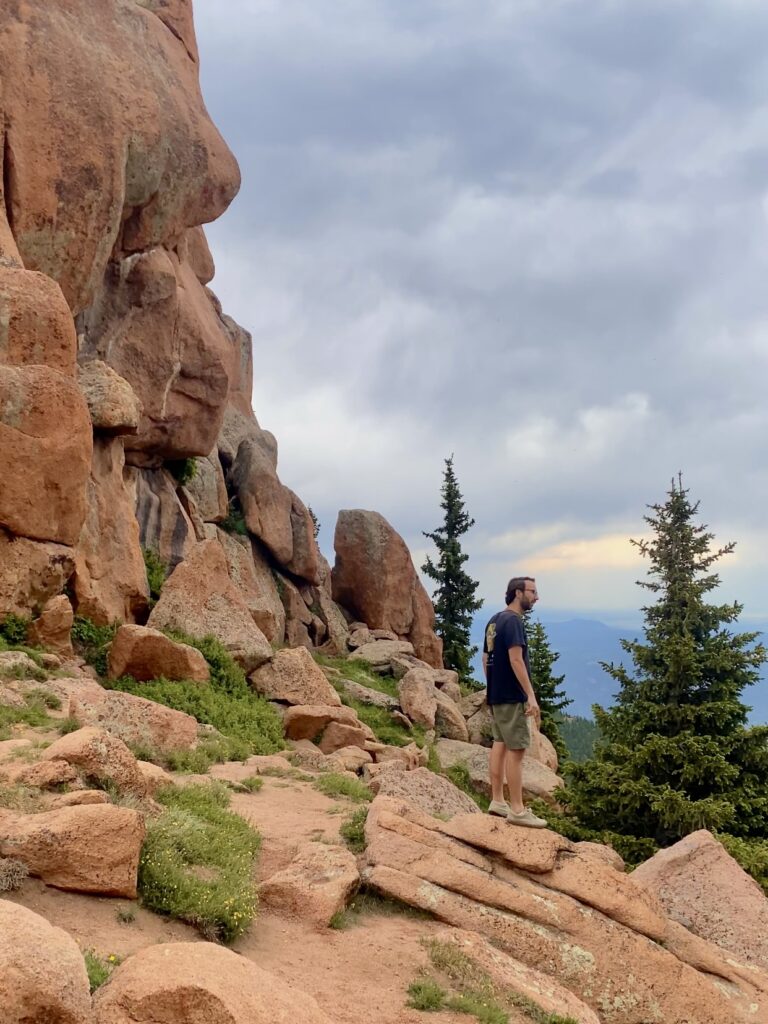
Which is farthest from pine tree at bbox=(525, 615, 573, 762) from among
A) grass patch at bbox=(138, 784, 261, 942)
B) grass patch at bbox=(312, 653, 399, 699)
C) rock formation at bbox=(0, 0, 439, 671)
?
grass patch at bbox=(138, 784, 261, 942)

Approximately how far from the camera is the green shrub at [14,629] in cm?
1781

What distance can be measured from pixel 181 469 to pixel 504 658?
25.9 meters

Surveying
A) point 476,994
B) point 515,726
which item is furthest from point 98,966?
point 515,726

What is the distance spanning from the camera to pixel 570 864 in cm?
980

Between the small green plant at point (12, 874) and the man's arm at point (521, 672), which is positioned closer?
the small green plant at point (12, 874)

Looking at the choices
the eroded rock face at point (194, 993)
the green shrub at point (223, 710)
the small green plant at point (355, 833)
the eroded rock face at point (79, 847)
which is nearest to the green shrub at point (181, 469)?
the green shrub at point (223, 710)

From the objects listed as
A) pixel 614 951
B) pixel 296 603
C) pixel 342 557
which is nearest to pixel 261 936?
pixel 614 951

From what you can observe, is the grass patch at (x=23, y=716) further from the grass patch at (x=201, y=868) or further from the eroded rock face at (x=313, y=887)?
the eroded rock face at (x=313, y=887)

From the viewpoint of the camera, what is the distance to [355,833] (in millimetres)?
10031

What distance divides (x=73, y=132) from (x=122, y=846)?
24018mm

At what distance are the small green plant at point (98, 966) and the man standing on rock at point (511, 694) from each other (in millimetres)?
5282

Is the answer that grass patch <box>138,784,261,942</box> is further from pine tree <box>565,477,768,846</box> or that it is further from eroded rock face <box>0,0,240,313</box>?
eroded rock face <box>0,0,240,313</box>

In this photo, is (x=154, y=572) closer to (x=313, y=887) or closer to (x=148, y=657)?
(x=148, y=657)

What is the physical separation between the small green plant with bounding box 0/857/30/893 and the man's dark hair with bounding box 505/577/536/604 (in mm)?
6169
